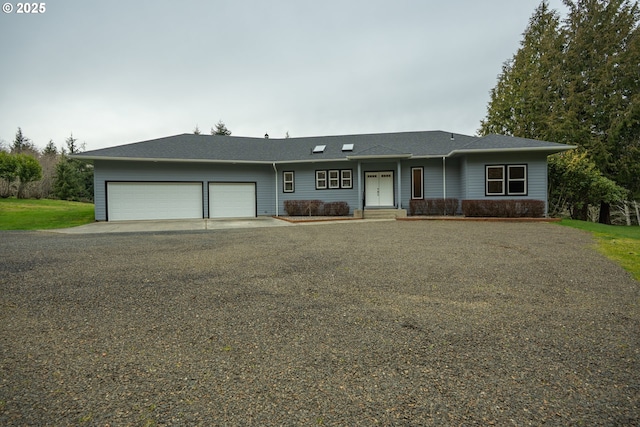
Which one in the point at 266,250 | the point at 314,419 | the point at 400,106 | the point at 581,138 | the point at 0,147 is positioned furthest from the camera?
the point at 0,147

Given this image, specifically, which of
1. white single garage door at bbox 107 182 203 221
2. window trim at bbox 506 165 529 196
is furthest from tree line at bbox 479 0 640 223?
white single garage door at bbox 107 182 203 221

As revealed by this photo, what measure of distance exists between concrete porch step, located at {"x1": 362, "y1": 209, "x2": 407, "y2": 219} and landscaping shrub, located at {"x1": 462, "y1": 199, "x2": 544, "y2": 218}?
3197 mm

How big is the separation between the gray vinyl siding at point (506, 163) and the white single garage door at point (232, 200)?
34.9 feet

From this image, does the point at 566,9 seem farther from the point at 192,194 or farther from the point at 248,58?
the point at 192,194

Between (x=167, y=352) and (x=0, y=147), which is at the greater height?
(x=0, y=147)

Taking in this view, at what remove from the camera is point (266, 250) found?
7.18 metres

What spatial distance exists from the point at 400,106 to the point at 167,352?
2506cm

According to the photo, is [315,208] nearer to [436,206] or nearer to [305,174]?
[305,174]

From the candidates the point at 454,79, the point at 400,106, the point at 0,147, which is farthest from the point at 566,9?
the point at 0,147

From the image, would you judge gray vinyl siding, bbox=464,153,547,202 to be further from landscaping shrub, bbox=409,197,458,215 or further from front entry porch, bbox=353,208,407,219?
front entry porch, bbox=353,208,407,219

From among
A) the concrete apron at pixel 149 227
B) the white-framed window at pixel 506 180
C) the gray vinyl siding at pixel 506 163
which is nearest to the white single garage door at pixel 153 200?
the concrete apron at pixel 149 227

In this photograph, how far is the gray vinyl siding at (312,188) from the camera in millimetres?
17625

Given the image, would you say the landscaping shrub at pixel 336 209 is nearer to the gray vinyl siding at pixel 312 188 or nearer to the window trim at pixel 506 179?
the gray vinyl siding at pixel 312 188

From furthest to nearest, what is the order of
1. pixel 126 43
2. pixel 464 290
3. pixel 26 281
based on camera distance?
pixel 126 43 < pixel 26 281 < pixel 464 290
